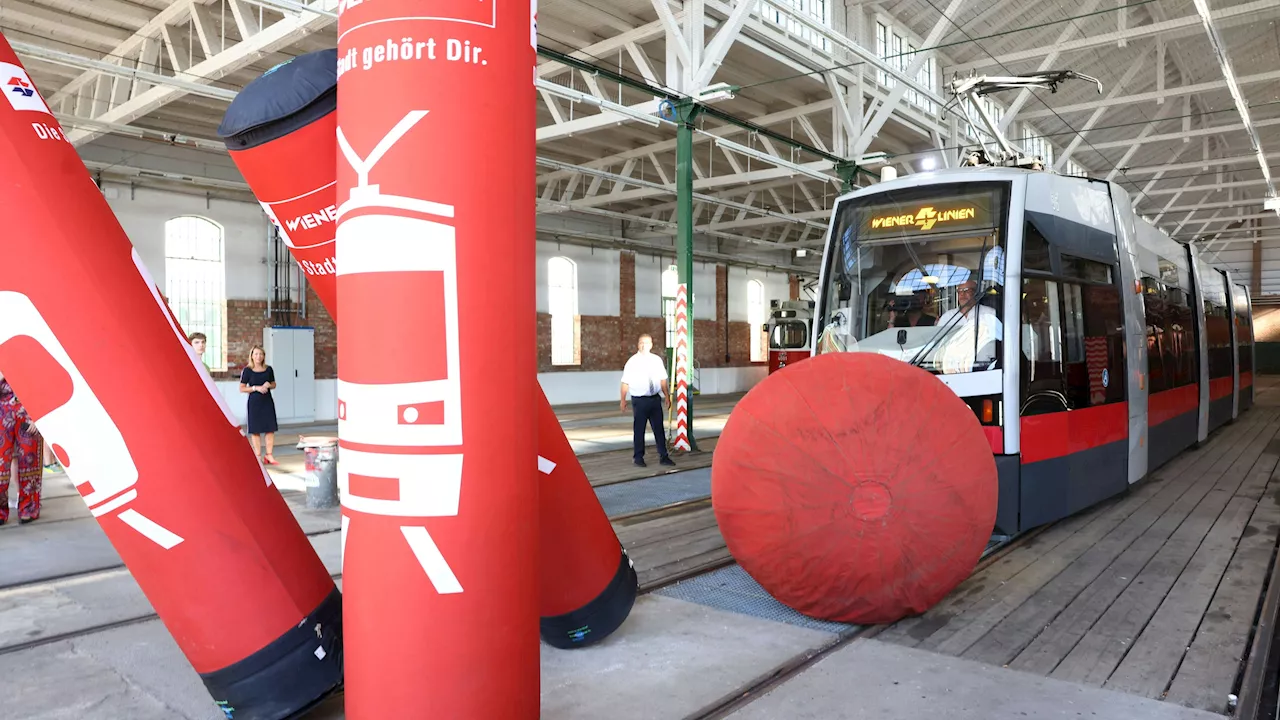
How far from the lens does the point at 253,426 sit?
1049cm

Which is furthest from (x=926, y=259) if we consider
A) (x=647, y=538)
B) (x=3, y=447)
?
(x=3, y=447)

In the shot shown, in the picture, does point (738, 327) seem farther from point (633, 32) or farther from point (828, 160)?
point (633, 32)

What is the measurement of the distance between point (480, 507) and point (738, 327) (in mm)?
30678

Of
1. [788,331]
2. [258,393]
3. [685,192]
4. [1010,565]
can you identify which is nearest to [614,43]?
[685,192]

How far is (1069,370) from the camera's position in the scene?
22.2 ft

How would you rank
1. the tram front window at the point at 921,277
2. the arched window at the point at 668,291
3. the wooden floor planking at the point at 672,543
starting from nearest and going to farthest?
the wooden floor planking at the point at 672,543, the tram front window at the point at 921,277, the arched window at the point at 668,291

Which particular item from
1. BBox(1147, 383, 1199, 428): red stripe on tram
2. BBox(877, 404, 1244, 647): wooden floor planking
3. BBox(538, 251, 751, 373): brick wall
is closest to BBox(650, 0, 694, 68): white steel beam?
BBox(1147, 383, 1199, 428): red stripe on tram

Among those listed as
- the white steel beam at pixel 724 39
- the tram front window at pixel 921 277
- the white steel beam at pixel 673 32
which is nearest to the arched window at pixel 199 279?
the white steel beam at pixel 673 32

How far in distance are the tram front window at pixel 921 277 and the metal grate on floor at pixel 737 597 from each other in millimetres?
2298

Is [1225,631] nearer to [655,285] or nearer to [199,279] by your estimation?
[199,279]

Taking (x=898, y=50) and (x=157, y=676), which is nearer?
(x=157, y=676)

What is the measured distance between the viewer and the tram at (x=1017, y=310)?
20.8 feet

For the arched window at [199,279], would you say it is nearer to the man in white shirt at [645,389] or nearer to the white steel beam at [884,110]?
the man in white shirt at [645,389]

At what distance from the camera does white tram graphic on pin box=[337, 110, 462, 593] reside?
2.57 meters
